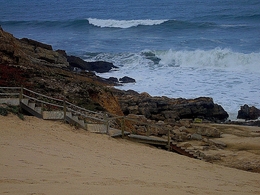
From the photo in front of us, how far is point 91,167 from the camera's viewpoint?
10.1 meters

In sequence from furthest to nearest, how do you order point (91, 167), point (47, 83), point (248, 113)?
point (248, 113)
point (47, 83)
point (91, 167)

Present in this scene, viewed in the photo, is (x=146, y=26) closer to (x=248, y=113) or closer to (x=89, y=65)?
(x=89, y=65)

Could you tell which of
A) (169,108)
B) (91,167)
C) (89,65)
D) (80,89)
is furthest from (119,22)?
(91,167)

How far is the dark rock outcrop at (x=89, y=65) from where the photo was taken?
112ft

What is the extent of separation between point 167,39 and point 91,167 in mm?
44770

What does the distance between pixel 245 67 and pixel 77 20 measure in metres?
34.1

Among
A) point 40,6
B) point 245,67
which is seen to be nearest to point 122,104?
point 245,67

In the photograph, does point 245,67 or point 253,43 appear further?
point 253,43

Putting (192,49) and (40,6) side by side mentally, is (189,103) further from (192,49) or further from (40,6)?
(40,6)

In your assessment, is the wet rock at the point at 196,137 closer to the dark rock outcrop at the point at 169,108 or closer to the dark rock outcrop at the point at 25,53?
the dark rock outcrop at the point at 169,108

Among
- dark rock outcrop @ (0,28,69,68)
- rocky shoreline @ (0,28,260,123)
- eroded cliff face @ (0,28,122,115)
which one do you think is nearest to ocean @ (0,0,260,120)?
rocky shoreline @ (0,28,260,123)

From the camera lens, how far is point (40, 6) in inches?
3570

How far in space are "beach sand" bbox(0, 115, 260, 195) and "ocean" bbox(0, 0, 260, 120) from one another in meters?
13.1

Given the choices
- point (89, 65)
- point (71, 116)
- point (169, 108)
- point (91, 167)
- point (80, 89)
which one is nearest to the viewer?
point (91, 167)
